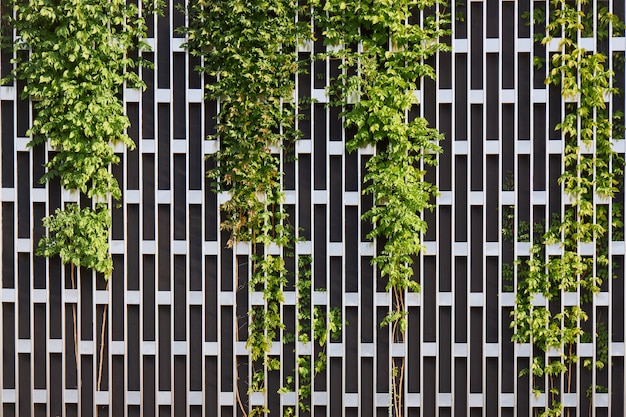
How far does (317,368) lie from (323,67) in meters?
1.85

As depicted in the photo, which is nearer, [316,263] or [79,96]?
[79,96]

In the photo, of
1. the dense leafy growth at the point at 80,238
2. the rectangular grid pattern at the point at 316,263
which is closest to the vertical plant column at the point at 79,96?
the dense leafy growth at the point at 80,238

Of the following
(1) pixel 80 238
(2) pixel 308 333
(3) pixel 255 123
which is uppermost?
(3) pixel 255 123

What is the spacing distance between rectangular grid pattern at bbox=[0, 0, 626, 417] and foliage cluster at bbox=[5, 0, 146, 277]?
11cm

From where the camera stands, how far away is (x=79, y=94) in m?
3.70

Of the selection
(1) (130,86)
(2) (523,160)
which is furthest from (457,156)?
(1) (130,86)

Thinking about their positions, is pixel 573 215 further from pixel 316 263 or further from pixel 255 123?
pixel 255 123

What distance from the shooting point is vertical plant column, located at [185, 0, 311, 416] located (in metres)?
3.70

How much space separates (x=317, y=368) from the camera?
380 centimetres

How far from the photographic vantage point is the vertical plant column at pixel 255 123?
3701 mm

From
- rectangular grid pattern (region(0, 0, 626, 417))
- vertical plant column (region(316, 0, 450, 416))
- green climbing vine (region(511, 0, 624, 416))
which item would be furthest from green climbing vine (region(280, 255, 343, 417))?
green climbing vine (region(511, 0, 624, 416))

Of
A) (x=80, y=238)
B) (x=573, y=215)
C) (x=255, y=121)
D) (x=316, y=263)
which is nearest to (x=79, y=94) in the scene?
(x=80, y=238)

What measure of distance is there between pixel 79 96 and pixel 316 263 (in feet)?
5.74

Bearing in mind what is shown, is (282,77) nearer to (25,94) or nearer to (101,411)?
(25,94)
